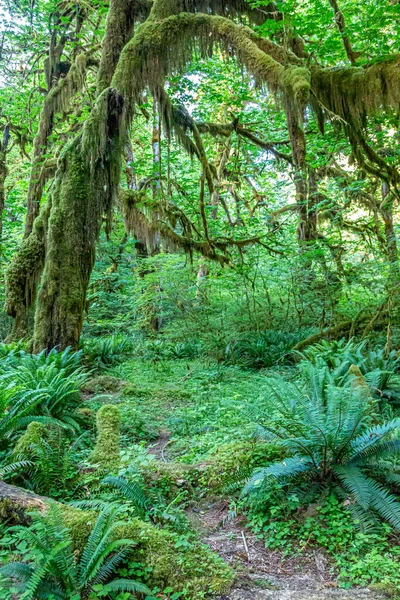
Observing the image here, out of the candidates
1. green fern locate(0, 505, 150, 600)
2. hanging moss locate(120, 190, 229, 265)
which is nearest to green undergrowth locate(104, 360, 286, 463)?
green fern locate(0, 505, 150, 600)

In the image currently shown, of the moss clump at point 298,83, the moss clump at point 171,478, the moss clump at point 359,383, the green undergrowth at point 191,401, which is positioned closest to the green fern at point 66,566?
the moss clump at point 171,478

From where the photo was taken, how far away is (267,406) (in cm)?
427

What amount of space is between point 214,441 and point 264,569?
1.64 meters

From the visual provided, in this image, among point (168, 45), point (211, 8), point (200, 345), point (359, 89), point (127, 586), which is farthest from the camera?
point (200, 345)

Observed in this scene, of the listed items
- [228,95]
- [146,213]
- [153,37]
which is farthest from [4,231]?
[153,37]

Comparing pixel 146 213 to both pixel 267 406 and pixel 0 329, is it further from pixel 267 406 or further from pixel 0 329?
pixel 267 406

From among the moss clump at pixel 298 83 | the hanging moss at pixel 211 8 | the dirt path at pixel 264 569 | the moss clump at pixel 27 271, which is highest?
the hanging moss at pixel 211 8

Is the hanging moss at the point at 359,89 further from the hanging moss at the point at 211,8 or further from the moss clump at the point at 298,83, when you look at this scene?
the hanging moss at the point at 211,8

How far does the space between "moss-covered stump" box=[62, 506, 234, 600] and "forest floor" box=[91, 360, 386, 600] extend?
11 cm

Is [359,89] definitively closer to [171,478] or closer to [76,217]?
[76,217]

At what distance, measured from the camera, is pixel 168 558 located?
85.7 inches

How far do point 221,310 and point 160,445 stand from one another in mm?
5379

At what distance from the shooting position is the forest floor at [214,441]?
83.4 inches

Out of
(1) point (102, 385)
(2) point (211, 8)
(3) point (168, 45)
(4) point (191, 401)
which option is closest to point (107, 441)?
(4) point (191, 401)
